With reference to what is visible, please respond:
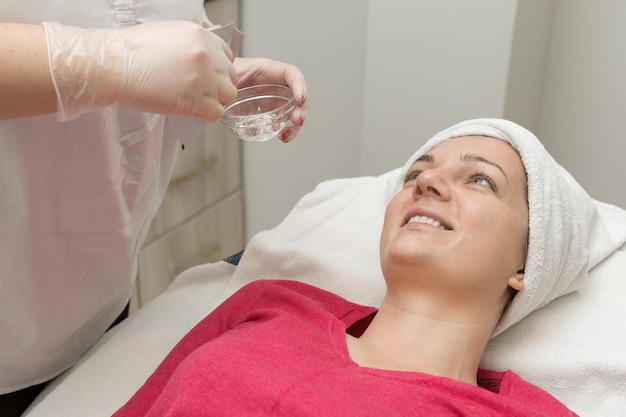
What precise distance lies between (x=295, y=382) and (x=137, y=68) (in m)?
0.50

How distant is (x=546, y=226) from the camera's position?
1.32m

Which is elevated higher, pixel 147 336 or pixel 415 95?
pixel 415 95

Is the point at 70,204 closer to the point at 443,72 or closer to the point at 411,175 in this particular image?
the point at 411,175

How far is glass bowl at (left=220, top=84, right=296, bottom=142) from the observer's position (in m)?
1.21

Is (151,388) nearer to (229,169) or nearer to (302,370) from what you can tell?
(302,370)

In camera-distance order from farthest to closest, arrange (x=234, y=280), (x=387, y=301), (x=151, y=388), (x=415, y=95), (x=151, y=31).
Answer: (x=415, y=95) → (x=234, y=280) → (x=387, y=301) → (x=151, y=388) → (x=151, y=31)

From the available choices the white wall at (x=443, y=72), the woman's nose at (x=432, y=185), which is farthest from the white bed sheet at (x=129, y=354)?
the white wall at (x=443, y=72)

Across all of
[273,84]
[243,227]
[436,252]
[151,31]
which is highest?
[151,31]

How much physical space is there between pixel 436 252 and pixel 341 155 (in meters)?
1.48

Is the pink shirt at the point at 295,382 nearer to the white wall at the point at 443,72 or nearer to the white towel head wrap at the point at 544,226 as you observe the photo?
the white towel head wrap at the point at 544,226

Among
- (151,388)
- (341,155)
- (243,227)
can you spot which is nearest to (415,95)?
(341,155)

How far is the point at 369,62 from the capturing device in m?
2.38

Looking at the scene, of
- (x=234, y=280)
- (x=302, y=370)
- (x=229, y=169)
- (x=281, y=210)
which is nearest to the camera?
(x=302, y=370)

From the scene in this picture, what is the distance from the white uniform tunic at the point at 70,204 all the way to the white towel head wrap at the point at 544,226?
2.09 ft
